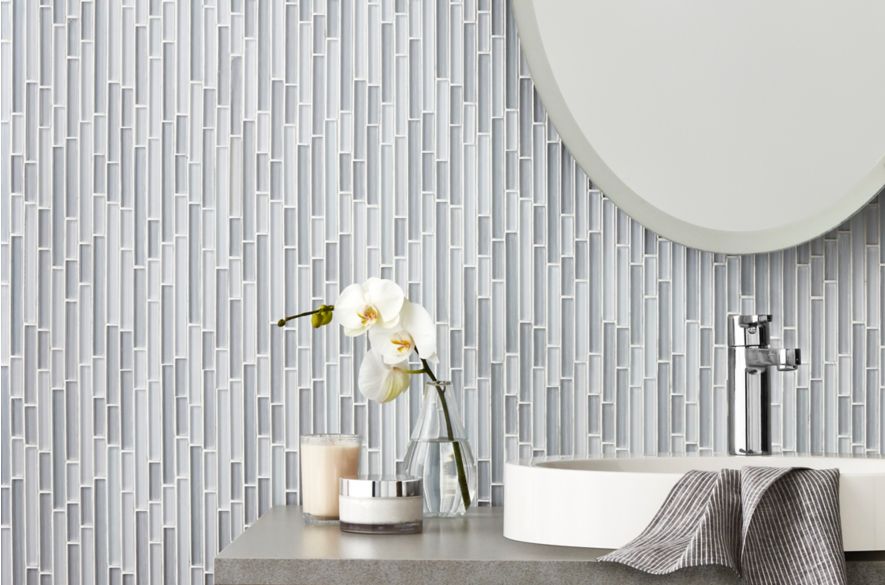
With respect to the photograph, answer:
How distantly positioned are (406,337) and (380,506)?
212 millimetres

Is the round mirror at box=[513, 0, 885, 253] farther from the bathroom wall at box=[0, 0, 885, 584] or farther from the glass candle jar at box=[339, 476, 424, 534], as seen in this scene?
the glass candle jar at box=[339, 476, 424, 534]

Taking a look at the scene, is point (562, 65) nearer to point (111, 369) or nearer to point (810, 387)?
point (810, 387)

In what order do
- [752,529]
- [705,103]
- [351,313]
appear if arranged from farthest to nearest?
[705,103] → [351,313] → [752,529]

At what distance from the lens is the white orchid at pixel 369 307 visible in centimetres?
112

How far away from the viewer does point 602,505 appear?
3.06 feet

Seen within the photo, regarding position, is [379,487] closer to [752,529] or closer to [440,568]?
[440,568]

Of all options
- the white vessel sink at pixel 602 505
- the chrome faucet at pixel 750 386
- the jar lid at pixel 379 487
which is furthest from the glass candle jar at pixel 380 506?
the chrome faucet at pixel 750 386

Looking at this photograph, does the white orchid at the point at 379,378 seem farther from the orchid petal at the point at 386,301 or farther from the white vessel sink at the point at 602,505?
the white vessel sink at the point at 602,505

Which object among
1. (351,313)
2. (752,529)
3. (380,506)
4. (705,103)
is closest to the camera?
(752,529)

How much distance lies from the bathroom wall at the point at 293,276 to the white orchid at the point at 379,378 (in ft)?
0.42

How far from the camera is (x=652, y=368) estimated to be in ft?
4.28

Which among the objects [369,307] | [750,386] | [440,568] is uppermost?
[369,307]

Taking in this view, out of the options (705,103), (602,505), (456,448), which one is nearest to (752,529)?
(602,505)

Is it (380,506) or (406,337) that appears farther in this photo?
(406,337)
